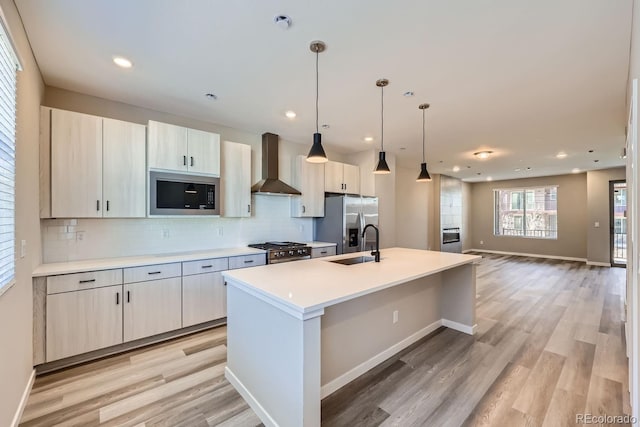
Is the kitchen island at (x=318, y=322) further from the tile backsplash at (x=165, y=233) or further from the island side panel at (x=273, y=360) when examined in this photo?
the tile backsplash at (x=165, y=233)

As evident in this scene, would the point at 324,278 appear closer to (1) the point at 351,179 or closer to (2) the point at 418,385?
(2) the point at 418,385

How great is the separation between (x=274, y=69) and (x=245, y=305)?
2045 millimetres

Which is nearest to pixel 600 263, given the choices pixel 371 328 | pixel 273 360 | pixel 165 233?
pixel 371 328

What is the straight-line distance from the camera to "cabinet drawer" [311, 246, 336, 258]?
442cm

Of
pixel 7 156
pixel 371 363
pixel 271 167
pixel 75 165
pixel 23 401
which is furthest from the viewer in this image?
pixel 271 167

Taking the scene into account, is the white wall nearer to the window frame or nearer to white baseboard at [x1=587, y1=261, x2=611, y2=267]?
white baseboard at [x1=587, y1=261, x2=611, y2=267]

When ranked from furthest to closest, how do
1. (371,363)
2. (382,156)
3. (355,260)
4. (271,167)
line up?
1. (271,167)
2. (382,156)
3. (355,260)
4. (371,363)

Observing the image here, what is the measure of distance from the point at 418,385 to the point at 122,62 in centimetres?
371

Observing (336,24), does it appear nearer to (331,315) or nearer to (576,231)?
(331,315)

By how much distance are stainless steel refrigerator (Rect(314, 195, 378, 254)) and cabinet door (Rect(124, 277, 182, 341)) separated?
8.13 feet

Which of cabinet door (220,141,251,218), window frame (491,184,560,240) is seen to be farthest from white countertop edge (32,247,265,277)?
window frame (491,184,560,240)

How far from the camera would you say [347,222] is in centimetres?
466

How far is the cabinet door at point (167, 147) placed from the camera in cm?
320

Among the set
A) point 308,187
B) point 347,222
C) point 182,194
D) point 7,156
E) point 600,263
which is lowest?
point 600,263
